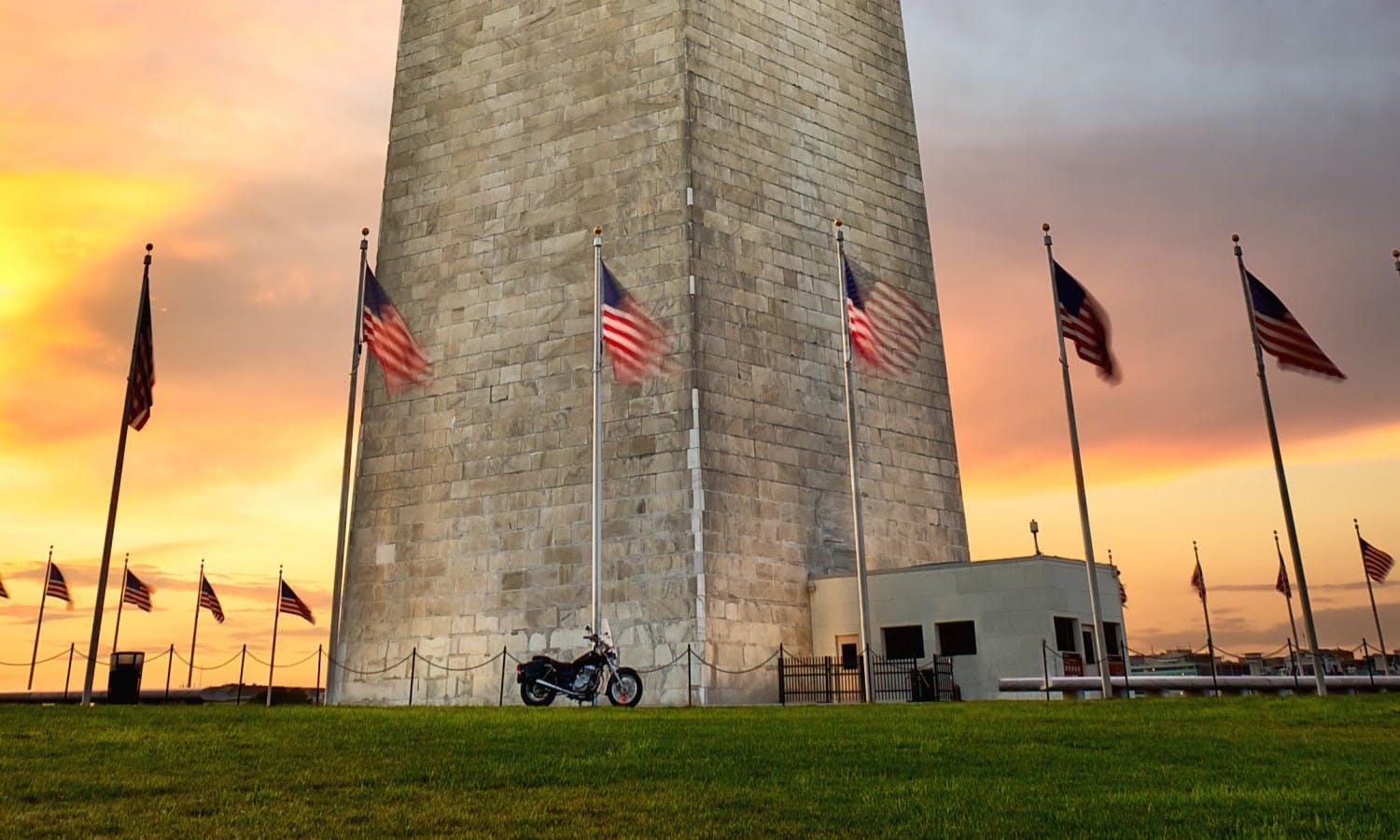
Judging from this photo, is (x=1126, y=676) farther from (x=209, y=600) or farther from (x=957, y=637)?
(x=209, y=600)

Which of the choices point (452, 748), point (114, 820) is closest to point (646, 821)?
point (114, 820)

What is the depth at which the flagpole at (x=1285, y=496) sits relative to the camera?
71.8 feet

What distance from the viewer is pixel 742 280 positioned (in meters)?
28.9

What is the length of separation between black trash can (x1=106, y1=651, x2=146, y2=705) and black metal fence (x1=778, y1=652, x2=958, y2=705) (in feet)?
45.7

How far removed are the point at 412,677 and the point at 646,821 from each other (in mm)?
21714

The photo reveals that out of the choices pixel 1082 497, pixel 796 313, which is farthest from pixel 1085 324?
pixel 796 313

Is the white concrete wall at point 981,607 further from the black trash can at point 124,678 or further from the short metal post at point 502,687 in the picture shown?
the black trash can at point 124,678

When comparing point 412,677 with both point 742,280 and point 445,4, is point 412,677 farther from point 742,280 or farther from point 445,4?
point 445,4

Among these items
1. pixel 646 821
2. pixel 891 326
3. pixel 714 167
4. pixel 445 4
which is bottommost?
pixel 646 821

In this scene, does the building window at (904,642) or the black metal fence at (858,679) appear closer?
the black metal fence at (858,679)

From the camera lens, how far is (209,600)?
137 ft

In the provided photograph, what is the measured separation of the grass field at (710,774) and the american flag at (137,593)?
77.8 ft

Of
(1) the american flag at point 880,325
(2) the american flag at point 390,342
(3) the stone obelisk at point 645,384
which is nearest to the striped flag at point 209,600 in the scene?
(3) the stone obelisk at point 645,384

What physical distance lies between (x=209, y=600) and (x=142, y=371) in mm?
19563
